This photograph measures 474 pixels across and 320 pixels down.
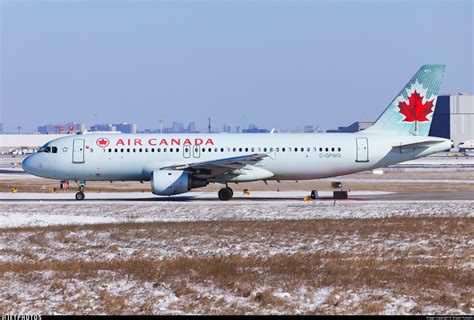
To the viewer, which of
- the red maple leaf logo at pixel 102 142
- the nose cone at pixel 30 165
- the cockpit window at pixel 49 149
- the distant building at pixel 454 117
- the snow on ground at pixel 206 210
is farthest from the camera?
the distant building at pixel 454 117

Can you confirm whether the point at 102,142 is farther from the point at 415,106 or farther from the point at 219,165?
the point at 415,106

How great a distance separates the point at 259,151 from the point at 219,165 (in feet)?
Result: 9.20

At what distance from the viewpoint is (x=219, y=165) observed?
4206 centimetres

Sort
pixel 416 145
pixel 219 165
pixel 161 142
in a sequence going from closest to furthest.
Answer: pixel 219 165 < pixel 416 145 < pixel 161 142

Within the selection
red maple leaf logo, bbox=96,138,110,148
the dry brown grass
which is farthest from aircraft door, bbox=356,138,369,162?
the dry brown grass

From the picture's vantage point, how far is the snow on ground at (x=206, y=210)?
108 ft

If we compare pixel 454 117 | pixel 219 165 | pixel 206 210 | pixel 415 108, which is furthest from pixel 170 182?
pixel 454 117

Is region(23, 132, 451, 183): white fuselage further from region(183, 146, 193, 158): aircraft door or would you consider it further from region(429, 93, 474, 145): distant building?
region(429, 93, 474, 145): distant building

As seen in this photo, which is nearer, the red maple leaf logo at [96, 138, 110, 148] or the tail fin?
the red maple leaf logo at [96, 138, 110, 148]

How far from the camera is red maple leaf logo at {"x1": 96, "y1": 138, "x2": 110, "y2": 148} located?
44388 mm

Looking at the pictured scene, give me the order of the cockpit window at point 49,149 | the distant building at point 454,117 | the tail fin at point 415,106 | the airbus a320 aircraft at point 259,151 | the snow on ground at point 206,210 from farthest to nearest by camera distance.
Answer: the distant building at point 454,117 → the cockpit window at point 49,149 → the tail fin at point 415,106 → the airbus a320 aircraft at point 259,151 → the snow on ground at point 206,210

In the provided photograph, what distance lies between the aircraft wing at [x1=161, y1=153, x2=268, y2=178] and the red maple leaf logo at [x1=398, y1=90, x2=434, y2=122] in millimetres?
8105

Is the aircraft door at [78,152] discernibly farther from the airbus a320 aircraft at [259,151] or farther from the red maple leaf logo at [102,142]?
the red maple leaf logo at [102,142]

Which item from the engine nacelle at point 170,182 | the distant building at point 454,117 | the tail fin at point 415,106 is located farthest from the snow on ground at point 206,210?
the distant building at point 454,117
